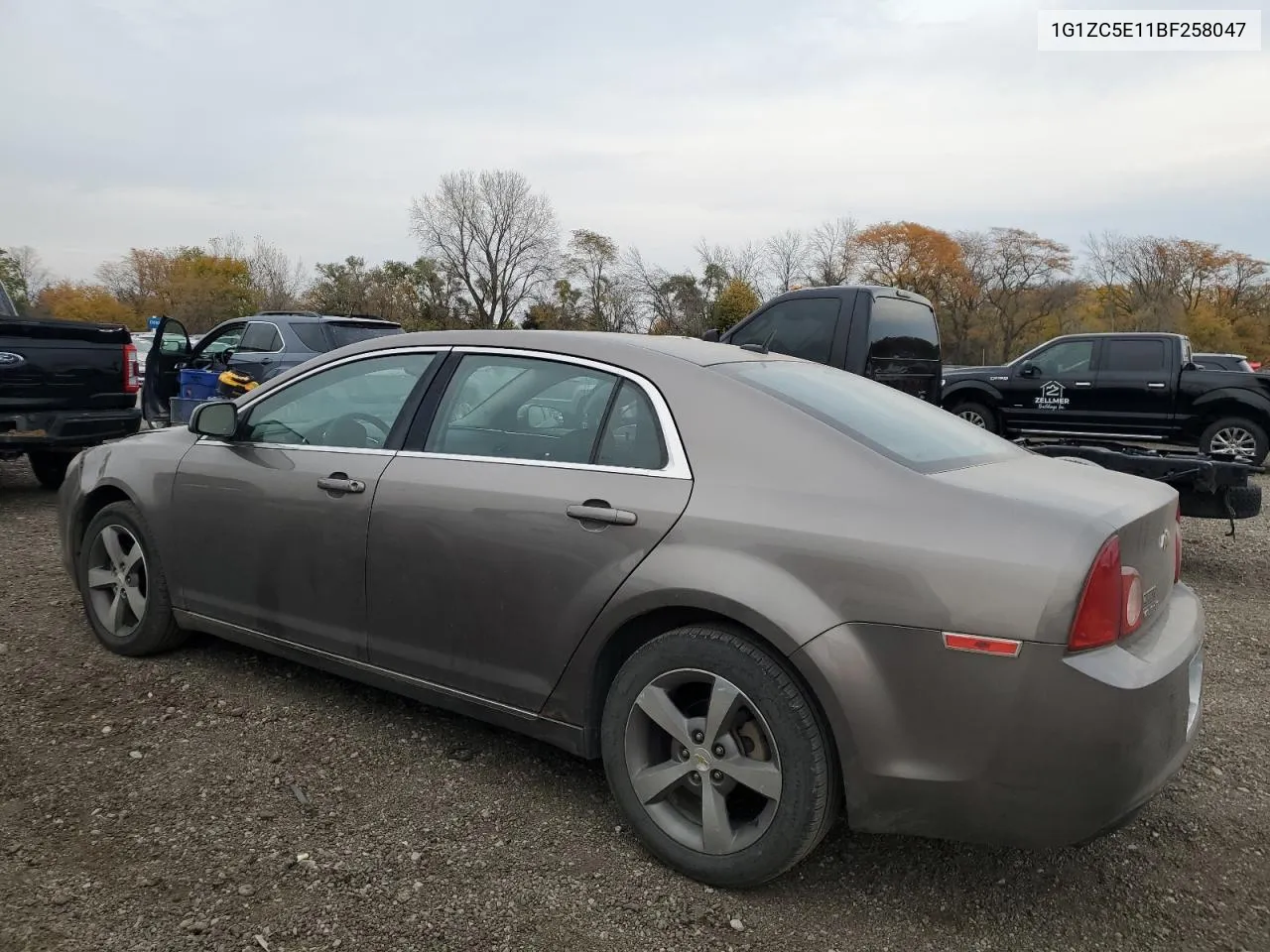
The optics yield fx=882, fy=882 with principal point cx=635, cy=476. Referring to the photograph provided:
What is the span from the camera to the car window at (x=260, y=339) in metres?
10.1

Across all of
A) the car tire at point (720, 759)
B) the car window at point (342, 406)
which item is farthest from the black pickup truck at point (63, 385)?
the car tire at point (720, 759)

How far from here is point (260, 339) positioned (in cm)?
1035

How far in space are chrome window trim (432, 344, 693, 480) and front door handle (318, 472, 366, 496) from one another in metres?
0.19

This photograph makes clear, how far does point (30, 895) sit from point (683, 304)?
40.1 metres

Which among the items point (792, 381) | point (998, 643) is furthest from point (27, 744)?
point (998, 643)

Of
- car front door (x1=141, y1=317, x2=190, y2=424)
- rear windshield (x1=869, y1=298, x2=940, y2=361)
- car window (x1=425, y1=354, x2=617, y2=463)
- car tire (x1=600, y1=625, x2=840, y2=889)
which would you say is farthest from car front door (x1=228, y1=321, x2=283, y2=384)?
car tire (x1=600, y1=625, x2=840, y2=889)

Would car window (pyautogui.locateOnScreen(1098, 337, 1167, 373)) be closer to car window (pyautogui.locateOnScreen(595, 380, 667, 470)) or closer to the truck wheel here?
car window (pyautogui.locateOnScreen(595, 380, 667, 470))

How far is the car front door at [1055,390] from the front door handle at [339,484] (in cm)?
1075

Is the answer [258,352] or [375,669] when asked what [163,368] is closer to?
[258,352]

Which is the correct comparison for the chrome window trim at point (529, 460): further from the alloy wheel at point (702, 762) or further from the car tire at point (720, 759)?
the alloy wheel at point (702, 762)

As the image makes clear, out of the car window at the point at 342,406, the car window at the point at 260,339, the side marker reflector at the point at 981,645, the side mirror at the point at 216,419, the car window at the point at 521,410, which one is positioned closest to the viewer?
the side marker reflector at the point at 981,645

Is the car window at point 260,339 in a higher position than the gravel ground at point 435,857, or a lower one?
higher

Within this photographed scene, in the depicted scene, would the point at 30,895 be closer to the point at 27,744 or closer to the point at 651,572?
the point at 27,744

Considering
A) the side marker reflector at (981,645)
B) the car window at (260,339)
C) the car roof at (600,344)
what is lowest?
the side marker reflector at (981,645)
